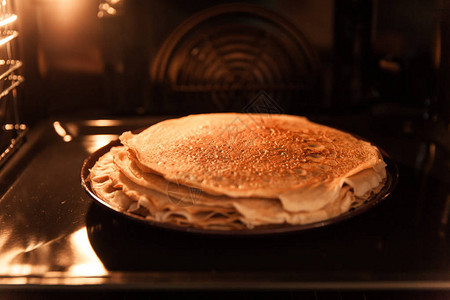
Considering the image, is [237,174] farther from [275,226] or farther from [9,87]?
[9,87]

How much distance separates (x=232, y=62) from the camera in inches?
77.9

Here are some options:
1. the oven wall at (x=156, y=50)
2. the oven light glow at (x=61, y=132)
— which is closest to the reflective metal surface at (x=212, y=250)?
the oven light glow at (x=61, y=132)

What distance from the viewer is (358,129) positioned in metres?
1.84

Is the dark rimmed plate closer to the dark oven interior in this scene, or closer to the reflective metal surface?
the reflective metal surface

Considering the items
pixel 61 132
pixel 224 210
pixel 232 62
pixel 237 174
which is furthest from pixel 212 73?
pixel 224 210

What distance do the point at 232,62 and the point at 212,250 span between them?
40.8 inches

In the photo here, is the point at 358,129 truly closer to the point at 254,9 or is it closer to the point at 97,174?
the point at 254,9

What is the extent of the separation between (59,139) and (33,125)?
0.62 feet

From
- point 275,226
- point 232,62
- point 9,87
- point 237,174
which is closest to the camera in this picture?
point 275,226

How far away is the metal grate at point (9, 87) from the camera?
1.62 metres

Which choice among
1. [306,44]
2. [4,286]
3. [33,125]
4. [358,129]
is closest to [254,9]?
[306,44]

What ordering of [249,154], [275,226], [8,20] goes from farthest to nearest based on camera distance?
[8,20], [249,154], [275,226]

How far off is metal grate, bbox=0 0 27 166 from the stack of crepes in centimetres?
42

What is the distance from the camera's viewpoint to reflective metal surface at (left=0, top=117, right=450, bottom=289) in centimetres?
99
